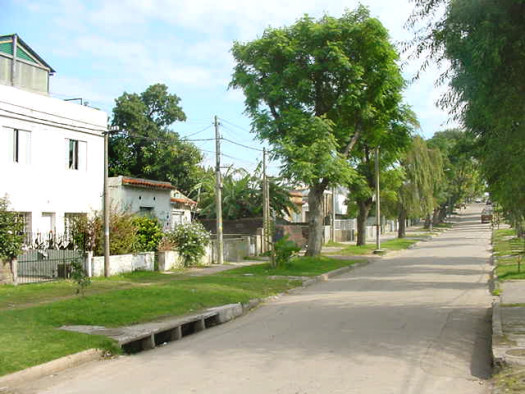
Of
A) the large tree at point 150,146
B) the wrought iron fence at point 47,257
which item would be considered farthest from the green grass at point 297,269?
the large tree at point 150,146

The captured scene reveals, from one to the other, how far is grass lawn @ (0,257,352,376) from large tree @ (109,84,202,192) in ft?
68.1

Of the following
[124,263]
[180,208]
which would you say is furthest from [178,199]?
[124,263]

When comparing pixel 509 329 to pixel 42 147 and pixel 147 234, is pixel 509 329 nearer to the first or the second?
pixel 147 234

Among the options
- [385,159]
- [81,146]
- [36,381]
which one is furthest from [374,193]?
[36,381]

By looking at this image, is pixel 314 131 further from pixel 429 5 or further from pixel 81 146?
pixel 429 5

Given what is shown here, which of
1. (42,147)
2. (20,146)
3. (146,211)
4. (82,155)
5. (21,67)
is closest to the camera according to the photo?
(20,146)

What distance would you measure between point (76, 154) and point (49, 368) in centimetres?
A: 1726

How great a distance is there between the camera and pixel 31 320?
1091 centimetres

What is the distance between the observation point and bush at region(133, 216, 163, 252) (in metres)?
22.4

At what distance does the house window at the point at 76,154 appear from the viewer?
23.7 meters

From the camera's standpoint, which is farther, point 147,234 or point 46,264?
point 147,234

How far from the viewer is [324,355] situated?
8.55m

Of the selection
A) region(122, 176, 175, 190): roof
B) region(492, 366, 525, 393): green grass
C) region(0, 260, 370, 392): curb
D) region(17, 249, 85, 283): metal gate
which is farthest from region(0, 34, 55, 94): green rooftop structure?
region(492, 366, 525, 393): green grass

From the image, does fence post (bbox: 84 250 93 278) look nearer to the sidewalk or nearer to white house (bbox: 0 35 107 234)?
white house (bbox: 0 35 107 234)
